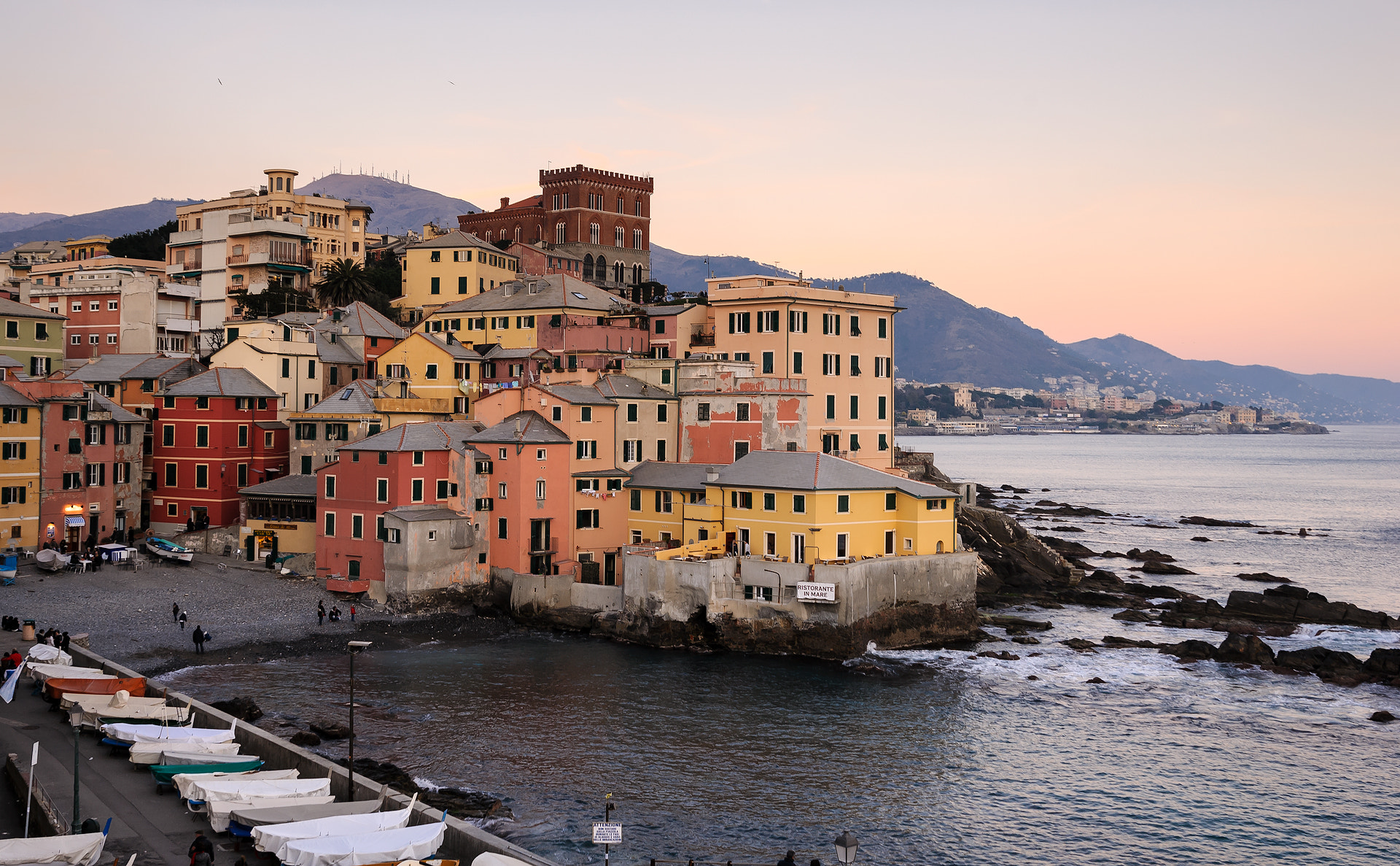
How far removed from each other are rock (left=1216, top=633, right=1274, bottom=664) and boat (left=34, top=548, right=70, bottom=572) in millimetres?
63918

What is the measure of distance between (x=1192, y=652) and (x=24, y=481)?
66806 millimetres

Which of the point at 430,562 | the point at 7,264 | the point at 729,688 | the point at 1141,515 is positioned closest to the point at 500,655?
the point at 430,562

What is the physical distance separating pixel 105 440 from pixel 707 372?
38652 mm

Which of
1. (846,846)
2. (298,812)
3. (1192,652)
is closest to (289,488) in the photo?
(298,812)

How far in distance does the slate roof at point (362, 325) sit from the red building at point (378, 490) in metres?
21.0

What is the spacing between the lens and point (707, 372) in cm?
6919

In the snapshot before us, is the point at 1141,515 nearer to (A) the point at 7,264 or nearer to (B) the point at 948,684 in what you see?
(B) the point at 948,684

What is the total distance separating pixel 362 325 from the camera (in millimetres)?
83375

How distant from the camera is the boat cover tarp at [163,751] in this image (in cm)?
3189

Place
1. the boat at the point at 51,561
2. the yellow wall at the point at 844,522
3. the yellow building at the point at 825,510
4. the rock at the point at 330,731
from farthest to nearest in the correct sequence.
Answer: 1. the boat at the point at 51,561
2. the yellow building at the point at 825,510
3. the yellow wall at the point at 844,522
4. the rock at the point at 330,731

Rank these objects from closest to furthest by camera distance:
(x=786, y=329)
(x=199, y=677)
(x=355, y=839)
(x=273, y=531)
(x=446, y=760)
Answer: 1. (x=355, y=839)
2. (x=446, y=760)
3. (x=199, y=677)
4. (x=273, y=531)
5. (x=786, y=329)

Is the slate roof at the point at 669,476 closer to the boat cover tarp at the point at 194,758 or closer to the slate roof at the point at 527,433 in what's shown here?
the slate roof at the point at 527,433

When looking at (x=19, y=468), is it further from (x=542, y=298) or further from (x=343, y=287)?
(x=343, y=287)

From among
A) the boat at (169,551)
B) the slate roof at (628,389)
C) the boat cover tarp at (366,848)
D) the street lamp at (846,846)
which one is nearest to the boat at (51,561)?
the boat at (169,551)
